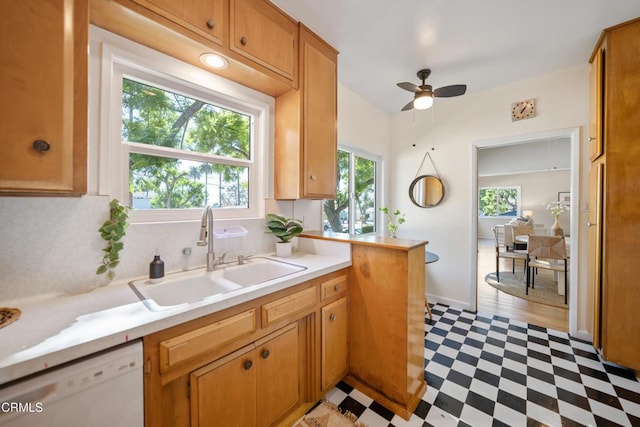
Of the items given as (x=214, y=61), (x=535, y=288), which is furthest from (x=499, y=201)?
(x=214, y=61)

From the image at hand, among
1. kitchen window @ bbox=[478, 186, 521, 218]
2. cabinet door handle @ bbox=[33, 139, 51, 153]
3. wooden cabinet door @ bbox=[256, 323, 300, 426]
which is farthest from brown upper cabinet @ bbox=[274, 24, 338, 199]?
kitchen window @ bbox=[478, 186, 521, 218]

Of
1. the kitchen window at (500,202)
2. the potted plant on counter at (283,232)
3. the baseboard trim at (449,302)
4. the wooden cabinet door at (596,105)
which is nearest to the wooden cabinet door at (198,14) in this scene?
the potted plant on counter at (283,232)

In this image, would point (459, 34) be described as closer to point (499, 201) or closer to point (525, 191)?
point (525, 191)

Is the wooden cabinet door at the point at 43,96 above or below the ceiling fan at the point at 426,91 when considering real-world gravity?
below

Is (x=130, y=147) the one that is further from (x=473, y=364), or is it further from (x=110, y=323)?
(x=473, y=364)

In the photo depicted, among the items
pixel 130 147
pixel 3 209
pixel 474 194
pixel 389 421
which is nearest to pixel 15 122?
pixel 3 209

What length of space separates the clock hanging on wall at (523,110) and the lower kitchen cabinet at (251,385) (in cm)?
301

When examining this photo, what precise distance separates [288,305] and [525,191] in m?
8.87

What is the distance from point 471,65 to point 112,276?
314 centimetres

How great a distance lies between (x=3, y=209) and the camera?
95 centimetres

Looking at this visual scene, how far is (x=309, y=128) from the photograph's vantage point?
1.80 metres

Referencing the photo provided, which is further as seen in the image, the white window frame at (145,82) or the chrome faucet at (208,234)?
the chrome faucet at (208,234)

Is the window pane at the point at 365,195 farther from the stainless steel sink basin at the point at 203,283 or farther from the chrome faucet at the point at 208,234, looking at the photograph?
the chrome faucet at the point at 208,234

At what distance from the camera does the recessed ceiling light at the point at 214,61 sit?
137 cm
